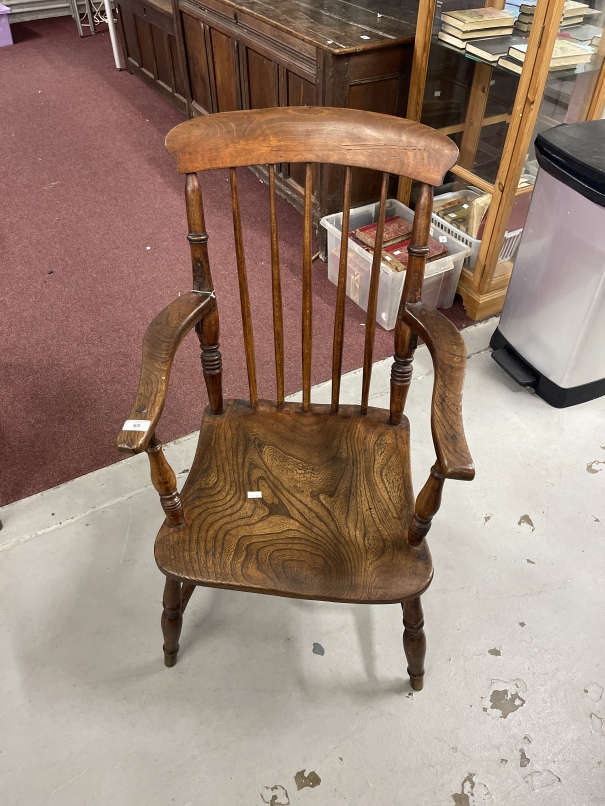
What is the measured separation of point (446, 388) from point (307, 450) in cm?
35

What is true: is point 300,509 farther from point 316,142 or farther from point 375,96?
point 375,96

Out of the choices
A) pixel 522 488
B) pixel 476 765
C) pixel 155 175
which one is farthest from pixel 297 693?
pixel 155 175

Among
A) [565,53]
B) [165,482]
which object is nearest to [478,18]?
[565,53]

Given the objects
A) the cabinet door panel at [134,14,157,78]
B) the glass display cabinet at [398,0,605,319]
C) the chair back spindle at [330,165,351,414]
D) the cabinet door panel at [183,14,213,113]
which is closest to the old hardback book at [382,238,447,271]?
the glass display cabinet at [398,0,605,319]

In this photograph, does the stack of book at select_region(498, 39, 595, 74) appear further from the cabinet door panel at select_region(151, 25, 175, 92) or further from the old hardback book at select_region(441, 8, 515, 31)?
the cabinet door panel at select_region(151, 25, 175, 92)

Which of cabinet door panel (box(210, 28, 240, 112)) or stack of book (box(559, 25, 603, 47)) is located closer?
stack of book (box(559, 25, 603, 47))

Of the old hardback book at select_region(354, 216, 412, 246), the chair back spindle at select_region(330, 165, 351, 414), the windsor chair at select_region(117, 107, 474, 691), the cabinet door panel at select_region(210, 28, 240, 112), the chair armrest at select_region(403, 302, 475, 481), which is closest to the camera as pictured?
the chair armrest at select_region(403, 302, 475, 481)

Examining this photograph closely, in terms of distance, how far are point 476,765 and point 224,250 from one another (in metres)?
1.94

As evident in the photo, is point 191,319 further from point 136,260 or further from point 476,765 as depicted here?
point 136,260

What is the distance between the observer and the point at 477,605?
1355 millimetres

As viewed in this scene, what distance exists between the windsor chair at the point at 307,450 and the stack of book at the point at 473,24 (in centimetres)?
105

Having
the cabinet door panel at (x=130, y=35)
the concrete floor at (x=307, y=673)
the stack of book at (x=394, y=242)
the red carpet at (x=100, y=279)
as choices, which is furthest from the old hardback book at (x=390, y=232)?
Answer: the cabinet door panel at (x=130, y=35)

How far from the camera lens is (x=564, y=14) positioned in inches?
60.0

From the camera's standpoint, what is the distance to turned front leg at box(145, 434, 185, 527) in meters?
0.92
